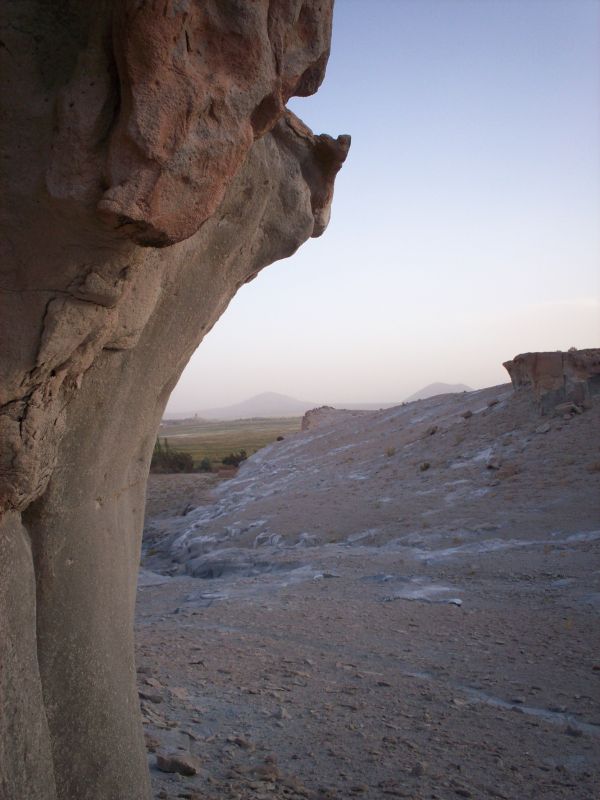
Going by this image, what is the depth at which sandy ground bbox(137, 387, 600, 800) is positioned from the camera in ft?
13.5

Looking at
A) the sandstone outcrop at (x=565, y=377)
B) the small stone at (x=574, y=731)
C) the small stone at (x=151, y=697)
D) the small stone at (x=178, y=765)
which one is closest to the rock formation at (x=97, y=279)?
the small stone at (x=178, y=765)

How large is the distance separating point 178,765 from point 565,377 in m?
13.8

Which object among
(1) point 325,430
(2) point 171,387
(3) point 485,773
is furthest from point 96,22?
(1) point 325,430

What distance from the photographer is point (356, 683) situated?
551 centimetres

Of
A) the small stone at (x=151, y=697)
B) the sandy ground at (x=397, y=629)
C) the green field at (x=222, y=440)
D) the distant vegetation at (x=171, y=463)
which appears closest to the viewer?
the sandy ground at (x=397, y=629)

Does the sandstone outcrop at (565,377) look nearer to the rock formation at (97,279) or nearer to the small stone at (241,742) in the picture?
the small stone at (241,742)

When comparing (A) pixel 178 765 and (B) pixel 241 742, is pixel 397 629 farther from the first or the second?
(A) pixel 178 765

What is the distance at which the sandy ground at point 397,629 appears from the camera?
4129 millimetres

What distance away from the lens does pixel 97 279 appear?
2230 millimetres

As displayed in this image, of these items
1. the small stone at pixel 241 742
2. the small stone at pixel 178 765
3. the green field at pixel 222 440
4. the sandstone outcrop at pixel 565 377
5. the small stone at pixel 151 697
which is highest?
the sandstone outcrop at pixel 565 377

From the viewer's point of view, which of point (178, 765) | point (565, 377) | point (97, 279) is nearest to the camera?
point (97, 279)

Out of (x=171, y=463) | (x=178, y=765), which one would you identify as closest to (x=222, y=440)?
(x=171, y=463)

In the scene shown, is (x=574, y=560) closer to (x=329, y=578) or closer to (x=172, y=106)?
(x=329, y=578)

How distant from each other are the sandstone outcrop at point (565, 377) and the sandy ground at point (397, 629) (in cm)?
57
